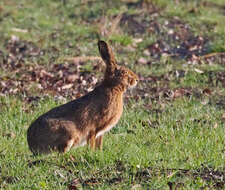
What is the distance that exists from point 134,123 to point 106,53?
1301 millimetres

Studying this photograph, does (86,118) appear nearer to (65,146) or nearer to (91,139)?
(91,139)

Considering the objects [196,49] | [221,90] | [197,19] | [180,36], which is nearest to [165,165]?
[221,90]

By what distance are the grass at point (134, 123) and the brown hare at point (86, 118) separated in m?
0.17

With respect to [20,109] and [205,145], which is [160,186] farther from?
[20,109]

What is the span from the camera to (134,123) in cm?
698

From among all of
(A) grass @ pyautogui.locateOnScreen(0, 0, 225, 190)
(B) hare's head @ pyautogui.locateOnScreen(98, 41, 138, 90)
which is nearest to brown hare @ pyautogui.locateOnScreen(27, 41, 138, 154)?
(B) hare's head @ pyautogui.locateOnScreen(98, 41, 138, 90)

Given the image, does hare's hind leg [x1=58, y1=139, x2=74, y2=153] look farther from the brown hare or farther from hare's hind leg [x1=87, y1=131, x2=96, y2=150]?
hare's hind leg [x1=87, y1=131, x2=96, y2=150]

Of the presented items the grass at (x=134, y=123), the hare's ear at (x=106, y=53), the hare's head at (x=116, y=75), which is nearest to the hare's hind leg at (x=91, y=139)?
the grass at (x=134, y=123)

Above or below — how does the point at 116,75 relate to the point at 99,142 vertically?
above

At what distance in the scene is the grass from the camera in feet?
16.0

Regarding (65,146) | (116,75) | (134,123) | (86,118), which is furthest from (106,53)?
(134,123)

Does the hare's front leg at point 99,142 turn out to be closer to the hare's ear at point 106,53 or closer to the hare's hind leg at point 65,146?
the hare's hind leg at point 65,146

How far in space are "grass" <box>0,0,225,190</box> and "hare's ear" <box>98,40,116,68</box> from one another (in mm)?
886

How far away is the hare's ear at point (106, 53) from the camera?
599cm
